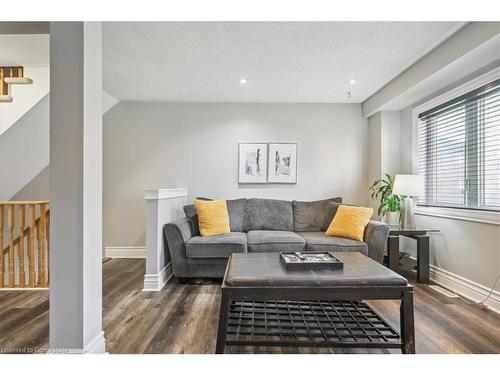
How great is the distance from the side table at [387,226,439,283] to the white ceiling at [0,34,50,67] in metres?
4.13

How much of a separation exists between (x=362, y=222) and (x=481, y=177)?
117 cm

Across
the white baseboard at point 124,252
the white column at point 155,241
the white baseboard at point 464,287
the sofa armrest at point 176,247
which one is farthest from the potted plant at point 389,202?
the white baseboard at point 124,252

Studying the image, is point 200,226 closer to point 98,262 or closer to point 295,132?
point 98,262

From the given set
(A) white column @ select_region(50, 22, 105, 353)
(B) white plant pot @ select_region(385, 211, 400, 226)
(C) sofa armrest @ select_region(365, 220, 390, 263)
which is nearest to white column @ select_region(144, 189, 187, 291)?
(A) white column @ select_region(50, 22, 105, 353)

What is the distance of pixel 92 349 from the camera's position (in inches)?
61.1

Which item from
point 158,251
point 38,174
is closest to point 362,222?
point 158,251

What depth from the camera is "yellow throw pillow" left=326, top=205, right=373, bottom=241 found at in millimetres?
3148

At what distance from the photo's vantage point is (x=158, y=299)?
2568 millimetres

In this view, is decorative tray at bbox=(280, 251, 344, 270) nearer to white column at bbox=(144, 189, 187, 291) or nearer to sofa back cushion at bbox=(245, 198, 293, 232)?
white column at bbox=(144, 189, 187, 291)

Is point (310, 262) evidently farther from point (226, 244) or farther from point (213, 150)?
point (213, 150)

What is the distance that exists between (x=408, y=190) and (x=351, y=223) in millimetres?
792

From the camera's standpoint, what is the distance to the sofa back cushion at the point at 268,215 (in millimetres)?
3771

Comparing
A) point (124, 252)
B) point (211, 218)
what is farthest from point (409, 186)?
point (124, 252)
